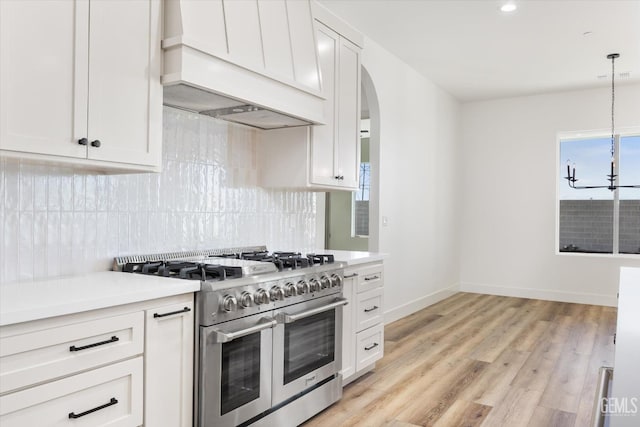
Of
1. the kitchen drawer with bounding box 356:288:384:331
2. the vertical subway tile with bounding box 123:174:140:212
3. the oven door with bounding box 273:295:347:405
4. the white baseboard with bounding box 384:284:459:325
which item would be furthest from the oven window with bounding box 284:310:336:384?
the white baseboard with bounding box 384:284:459:325

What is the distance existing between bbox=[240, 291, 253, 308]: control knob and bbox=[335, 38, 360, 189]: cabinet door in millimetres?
1485

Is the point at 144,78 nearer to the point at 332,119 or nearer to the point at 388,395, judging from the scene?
the point at 332,119

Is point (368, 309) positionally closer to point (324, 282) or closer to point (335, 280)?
point (335, 280)

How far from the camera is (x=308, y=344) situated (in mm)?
2688

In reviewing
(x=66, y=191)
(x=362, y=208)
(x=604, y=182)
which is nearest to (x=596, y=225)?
(x=604, y=182)

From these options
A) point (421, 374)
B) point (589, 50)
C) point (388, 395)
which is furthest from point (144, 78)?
point (589, 50)

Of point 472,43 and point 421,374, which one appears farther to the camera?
point 472,43

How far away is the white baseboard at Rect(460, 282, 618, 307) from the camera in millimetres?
6207

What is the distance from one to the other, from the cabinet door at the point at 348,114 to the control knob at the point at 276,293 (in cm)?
129

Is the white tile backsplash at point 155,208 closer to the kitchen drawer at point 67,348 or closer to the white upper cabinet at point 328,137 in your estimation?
the white upper cabinet at point 328,137

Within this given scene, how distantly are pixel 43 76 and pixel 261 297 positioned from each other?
1.30 meters

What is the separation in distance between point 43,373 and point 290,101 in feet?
6.13

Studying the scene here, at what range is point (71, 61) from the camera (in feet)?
6.00

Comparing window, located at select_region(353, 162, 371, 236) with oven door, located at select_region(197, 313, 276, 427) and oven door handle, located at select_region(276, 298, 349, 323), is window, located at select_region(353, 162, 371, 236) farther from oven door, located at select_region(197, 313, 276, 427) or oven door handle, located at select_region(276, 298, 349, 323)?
oven door, located at select_region(197, 313, 276, 427)
